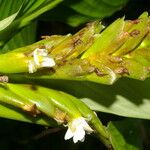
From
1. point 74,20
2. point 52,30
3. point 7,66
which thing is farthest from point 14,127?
point 7,66

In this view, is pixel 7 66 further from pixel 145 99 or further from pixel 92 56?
pixel 145 99

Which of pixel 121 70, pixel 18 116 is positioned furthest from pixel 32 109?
pixel 121 70

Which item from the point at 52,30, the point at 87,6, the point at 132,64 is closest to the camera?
the point at 132,64

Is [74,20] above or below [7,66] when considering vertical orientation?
above

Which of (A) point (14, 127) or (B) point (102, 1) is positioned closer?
(B) point (102, 1)

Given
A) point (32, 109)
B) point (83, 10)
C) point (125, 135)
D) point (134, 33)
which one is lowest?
point (125, 135)

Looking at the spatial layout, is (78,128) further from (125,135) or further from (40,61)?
(125,135)
